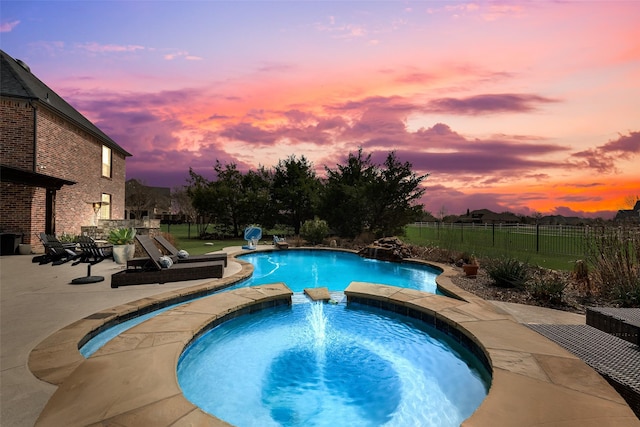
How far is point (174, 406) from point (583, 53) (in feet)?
30.3

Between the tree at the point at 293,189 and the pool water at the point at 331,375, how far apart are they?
18.2 m

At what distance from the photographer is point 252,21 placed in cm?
726

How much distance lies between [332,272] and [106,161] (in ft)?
56.2

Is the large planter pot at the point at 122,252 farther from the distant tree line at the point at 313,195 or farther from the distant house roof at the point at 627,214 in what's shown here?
the distant house roof at the point at 627,214

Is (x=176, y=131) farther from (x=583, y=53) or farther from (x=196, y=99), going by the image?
(x=583, y=53)

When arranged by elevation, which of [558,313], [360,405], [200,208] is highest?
[200,208]

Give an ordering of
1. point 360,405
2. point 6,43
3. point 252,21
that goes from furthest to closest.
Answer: point 6,43 < point 252,21 < point 360,405

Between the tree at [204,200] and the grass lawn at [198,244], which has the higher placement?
the tree at [204,200]

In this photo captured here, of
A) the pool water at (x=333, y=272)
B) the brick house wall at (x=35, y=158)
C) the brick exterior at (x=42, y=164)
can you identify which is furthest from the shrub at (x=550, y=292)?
the brick exterior at (x=42, y=164)

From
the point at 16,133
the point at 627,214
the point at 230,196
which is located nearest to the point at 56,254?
the point at 16,133

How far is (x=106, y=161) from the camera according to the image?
61.8 feet

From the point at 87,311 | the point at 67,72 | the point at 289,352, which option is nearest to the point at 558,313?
the point at 289,352

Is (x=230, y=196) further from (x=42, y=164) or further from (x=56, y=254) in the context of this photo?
(x=56, y=254)

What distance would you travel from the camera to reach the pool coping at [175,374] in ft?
6.89
